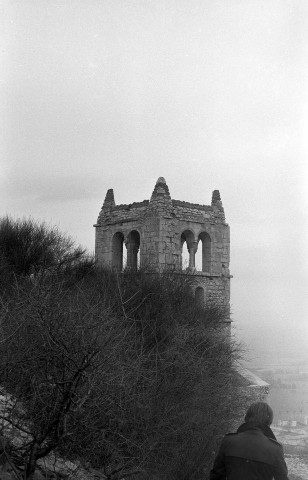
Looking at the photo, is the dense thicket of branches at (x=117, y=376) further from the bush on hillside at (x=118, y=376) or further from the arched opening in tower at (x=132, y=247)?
the arched opening in tower at (x=132, y=247)

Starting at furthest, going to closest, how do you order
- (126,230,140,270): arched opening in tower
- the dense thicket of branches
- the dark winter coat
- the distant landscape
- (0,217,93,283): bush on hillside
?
the distant landscape → (126,230,140,270): arched opening in tower → (0,217,93,283): bush on hillside → the dense thicket of branches → the dark winter coat

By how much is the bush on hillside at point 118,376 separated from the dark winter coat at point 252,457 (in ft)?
7.73

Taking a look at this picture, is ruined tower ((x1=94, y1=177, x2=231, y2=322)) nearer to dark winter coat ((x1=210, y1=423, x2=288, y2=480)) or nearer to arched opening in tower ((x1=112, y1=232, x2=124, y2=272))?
arched opening in tower ((x1=112, y1=232, x2=124, y2=272))

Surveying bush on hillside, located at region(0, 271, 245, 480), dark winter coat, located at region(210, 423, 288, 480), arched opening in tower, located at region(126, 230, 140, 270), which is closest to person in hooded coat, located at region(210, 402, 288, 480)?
dark winter coat, located at region(210, 423, 288, 480)

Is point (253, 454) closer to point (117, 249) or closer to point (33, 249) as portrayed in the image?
point (33, 249)

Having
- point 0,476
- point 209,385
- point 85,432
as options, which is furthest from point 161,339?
point 0,476

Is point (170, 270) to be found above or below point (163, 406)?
above

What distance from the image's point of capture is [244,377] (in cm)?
2370

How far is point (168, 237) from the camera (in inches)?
934

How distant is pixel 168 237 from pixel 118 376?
15.8 m

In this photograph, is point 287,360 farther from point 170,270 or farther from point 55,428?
point 55,428

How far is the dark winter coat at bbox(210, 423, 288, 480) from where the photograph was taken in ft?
12.5

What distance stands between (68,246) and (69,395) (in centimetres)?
1711

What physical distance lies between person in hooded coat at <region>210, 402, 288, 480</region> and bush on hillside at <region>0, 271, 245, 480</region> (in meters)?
2.34
